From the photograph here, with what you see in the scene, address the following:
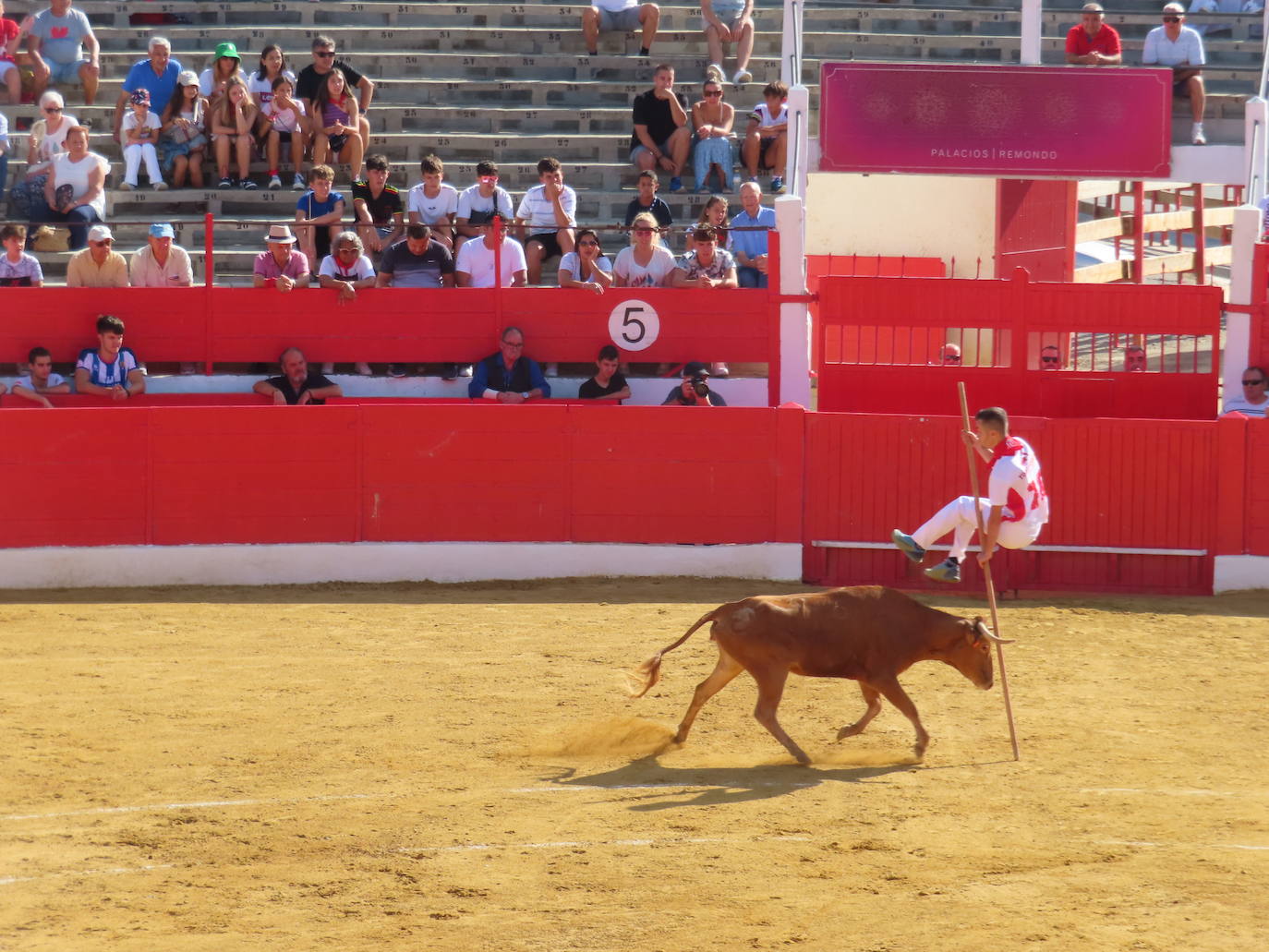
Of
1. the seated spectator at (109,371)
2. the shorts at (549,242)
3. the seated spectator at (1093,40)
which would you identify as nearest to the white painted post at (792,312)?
the shorts at (549,242)

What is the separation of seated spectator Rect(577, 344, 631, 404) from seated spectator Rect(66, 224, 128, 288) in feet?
12.2

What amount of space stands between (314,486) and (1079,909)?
291 inches

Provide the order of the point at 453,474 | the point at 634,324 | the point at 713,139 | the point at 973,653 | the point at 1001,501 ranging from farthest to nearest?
1. the point at 713,139
2. the point at 634,324
3. the point at 453,474
4. the point at 1001,501
5. the point at 973,653

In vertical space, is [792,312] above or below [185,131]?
below

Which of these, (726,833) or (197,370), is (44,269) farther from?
(726,833)

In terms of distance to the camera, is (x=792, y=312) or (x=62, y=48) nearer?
(x=792, y=312)

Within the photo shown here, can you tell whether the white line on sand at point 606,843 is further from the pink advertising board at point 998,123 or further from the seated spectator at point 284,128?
the seated spectator at point 284,128

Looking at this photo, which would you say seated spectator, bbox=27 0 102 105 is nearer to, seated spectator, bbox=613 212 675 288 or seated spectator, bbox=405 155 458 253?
seated spectator, bbox=405 155 458 253

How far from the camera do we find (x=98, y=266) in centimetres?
1370

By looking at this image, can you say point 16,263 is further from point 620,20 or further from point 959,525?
point 959,525

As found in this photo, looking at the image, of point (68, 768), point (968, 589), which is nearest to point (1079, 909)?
point (68, 768)

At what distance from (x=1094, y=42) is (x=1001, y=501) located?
793 centimetres

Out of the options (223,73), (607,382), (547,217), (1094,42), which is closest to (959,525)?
(607,382)

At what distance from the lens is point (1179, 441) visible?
41.1ft
